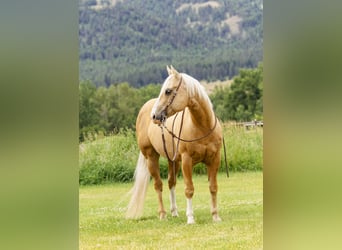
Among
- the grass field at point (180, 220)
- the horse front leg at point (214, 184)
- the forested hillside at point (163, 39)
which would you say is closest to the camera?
the forested hillside at point (163, 39)

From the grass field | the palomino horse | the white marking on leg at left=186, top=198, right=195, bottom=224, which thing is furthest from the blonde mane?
the white marking on leg at left=186, top=198, right=195, bottom=224

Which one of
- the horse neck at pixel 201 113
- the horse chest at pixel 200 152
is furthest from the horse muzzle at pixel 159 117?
the horse chest at pixel 200 152

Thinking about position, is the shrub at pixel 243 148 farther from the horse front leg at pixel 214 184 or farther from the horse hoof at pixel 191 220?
the horse hoof at pixel 191 220

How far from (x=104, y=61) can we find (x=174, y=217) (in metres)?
0.83

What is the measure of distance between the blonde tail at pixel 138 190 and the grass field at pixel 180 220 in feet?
0.09

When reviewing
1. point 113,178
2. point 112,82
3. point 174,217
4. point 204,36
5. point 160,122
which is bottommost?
point 174,217

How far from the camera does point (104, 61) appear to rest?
2.25 metres

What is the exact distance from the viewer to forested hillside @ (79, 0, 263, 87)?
86.0 inches

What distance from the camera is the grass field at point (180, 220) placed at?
2293mm

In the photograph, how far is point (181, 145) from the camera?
8.05 ft

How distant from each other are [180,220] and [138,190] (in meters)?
0.25
